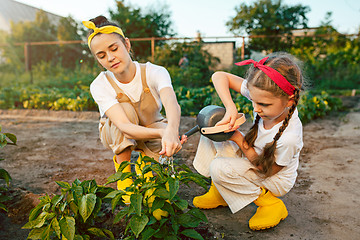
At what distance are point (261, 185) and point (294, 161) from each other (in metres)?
0.25

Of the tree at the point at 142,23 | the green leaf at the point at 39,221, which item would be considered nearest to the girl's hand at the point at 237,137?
the green leaf at the point at 39,221

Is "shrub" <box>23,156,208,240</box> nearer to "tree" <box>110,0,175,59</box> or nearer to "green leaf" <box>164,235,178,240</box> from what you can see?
"green leaf" <box>164,235,178,240</box>

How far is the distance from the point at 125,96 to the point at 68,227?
1.07 metres

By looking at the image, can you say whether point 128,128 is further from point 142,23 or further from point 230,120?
point 142,23

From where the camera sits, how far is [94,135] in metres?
4.07

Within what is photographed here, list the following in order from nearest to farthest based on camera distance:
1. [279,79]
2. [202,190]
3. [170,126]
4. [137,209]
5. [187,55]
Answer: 1. [137,209]
2. [279,79]
3. [170,126]
4. [202,190]
5. [187,55]

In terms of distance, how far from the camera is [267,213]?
1.77 meters

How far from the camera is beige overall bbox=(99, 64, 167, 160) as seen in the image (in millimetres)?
2087

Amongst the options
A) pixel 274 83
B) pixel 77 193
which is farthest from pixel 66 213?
pixel 274 83

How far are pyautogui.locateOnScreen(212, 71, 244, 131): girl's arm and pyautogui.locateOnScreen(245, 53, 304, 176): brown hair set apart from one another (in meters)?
0.22

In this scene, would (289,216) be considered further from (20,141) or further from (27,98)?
(27,98)

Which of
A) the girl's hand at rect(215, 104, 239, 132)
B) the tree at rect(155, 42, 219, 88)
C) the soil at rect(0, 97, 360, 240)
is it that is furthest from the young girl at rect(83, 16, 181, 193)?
the tree at rect(155, 42, 219, 88)

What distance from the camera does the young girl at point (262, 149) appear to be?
63.0 inches

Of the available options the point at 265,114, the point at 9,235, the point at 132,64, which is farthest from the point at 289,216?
the point at 9,235
